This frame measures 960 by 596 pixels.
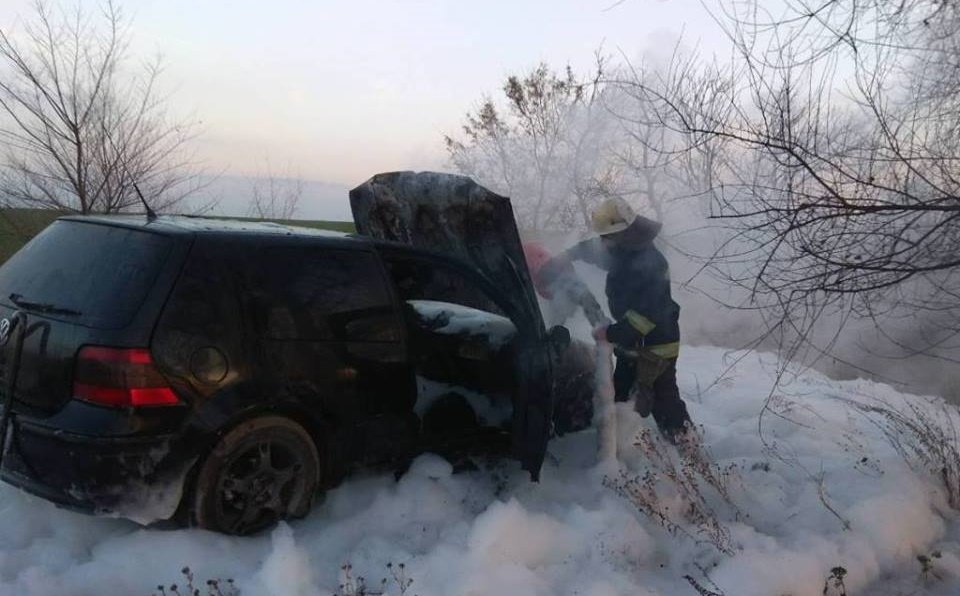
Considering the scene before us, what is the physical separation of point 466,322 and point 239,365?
1631mm

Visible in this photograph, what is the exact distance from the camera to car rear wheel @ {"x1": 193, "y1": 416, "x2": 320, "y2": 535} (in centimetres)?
319

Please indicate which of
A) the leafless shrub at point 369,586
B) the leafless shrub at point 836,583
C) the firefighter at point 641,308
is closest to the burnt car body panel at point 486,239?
the firefighter at point 641,308

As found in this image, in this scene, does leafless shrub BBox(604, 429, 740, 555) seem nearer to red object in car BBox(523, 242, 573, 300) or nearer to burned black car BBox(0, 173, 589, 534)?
burned black car BBox(0, 173, 589, 534)

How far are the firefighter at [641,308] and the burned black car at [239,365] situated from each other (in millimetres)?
786

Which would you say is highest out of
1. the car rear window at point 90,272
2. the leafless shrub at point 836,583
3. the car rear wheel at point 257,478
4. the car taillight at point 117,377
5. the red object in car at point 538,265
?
the car rear window at point 90,272

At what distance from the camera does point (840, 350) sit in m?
11.8

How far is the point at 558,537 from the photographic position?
3.53m

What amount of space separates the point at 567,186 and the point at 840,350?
18.7 ft

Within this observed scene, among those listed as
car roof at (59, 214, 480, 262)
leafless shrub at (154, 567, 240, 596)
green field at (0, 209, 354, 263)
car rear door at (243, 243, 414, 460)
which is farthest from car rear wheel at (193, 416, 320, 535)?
green field at (0, 209, 354, 263)

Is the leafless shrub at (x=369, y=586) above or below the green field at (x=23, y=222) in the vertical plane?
below

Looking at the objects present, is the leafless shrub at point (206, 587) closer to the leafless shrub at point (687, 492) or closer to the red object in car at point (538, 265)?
the leafless shrub at point (687, 492)

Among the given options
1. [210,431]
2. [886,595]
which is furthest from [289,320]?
[886,595]

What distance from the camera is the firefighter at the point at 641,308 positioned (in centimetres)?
476

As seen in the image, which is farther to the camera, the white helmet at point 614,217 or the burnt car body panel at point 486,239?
the white helmet at point 614,217
